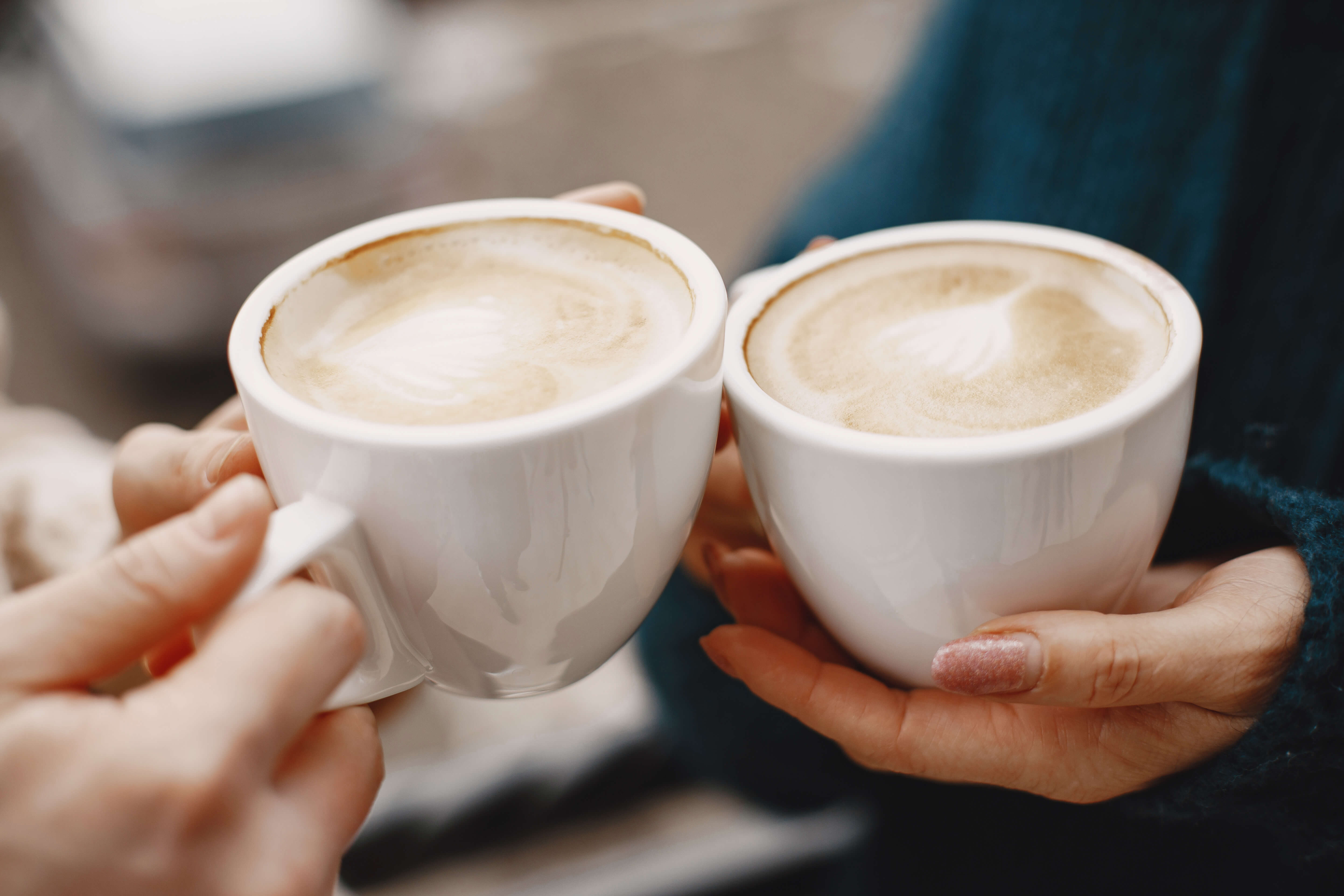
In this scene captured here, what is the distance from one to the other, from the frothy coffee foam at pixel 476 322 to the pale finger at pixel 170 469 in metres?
0.11

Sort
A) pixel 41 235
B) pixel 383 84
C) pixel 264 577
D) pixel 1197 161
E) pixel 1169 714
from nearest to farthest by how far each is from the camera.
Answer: pixel 264 577 < pixel 1169 714 < pixel 1197 161 < pixel 383 84 < pixel 41 235

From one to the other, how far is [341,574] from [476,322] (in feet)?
0.59

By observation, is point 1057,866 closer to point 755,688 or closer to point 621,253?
point 755,688

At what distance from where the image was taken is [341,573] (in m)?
0.48

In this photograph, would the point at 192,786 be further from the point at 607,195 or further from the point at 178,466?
the point at 607,195

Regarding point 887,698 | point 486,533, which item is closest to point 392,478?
point 486,533

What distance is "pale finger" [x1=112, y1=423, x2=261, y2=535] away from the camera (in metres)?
0.63

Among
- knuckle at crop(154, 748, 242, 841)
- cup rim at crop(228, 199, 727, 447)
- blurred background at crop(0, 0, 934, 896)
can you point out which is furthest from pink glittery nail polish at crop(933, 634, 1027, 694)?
blurred background at crop(0, 0, 934, 896)

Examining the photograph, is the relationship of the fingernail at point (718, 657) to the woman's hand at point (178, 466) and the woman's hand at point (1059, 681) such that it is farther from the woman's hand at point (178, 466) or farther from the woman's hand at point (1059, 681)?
the woman's hand at point (178, 466)

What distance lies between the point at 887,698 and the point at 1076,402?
224 mm

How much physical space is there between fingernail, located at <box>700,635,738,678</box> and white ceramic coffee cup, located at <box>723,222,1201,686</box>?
0.09 meters

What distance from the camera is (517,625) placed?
1.66 feet

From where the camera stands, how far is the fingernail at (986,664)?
0.50m

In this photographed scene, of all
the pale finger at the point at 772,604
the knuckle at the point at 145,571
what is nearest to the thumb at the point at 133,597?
the knuckle at the point at 145,571
